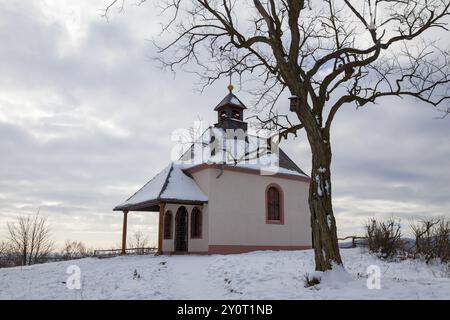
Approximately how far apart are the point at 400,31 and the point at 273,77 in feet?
13.8

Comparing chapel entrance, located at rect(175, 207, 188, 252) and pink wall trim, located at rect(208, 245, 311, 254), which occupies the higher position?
chapel entrance, located at rect(175, 207, 188, 252)

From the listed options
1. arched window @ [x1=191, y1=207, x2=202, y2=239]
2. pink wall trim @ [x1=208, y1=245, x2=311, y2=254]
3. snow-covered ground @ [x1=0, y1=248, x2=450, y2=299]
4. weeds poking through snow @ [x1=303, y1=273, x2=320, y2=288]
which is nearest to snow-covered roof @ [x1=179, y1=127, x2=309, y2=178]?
arched window @ [x1=191, y1=207, x2=202, y2=239]

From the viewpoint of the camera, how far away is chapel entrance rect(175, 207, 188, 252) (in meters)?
21.2

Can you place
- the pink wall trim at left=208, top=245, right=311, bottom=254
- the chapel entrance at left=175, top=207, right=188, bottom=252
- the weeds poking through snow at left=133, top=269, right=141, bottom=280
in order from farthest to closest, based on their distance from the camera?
the chapel entrance at left=175, top=207, right=188, bottom=252, the pink wall trim at left=208, top=245, right=311, bottom=254, the weeds poking through snow at left=133, top=269, right=141, bottom=280

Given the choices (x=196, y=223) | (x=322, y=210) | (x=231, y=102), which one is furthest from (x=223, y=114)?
(x=322, y=210)

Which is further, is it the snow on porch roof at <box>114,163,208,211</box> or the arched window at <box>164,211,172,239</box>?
the arched window at <box>164,211,172,239</box>

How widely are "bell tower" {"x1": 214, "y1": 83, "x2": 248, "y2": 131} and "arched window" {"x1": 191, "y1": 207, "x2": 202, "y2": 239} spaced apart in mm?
6148

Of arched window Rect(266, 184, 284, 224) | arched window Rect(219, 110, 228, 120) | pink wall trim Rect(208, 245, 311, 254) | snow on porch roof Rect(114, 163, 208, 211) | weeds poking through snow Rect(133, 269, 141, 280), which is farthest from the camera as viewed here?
arched window Rect(219, 110, 228, 120)

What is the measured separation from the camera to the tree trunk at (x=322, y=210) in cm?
993

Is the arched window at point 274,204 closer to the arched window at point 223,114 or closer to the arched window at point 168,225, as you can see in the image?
the arched window at point 168,225

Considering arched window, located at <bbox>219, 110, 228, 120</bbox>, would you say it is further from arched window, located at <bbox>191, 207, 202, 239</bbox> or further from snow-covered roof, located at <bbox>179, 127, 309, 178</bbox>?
arched window, located at <bbox>191, 207, 202, 239</bbox>

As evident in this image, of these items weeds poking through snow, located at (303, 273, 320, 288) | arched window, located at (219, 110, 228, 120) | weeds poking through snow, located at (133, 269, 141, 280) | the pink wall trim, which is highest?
arched window, located at (219, 110, 228, 120)

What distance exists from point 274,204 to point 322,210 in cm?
1193
